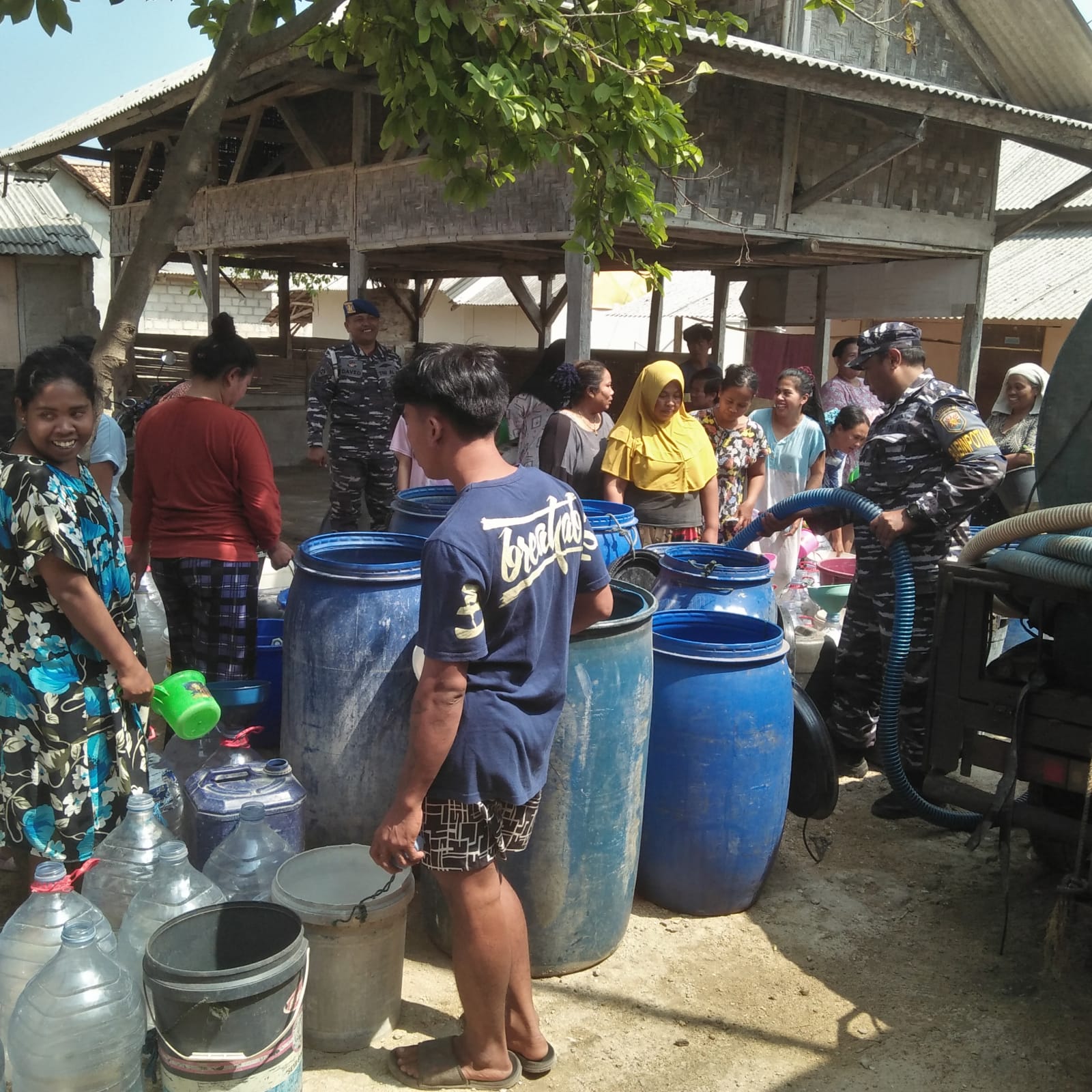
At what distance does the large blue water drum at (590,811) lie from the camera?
9.36 feet

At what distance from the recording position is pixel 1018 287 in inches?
639

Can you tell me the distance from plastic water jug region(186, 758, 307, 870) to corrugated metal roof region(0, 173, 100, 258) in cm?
2015

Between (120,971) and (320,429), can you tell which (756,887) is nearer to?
(120,971)

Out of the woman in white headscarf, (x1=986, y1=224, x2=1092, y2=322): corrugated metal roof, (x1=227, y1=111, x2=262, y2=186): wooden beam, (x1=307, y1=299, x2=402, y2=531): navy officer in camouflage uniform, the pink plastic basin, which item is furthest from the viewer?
(x1=986, y1=224, x2=1092, y2=322): corrugated metal roof

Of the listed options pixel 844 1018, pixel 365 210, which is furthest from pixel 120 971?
pixel 365 210

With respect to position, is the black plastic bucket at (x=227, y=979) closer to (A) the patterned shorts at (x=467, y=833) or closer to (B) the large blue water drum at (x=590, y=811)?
(A) the patterned shorts at (x=467, y=833)

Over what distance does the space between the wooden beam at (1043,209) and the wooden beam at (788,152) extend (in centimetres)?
251

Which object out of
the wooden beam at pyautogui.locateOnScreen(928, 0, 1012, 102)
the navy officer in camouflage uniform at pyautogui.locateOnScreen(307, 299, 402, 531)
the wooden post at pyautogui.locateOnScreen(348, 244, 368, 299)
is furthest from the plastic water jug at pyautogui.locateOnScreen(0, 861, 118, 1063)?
the wooden beam at pyautogui.locateOnScreen(928, 0, 1012, 102)

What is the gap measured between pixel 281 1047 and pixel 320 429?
4.79 m

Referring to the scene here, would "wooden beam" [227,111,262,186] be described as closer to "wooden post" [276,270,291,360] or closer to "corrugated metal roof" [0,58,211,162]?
"corrugated metal roof" [0,58,211,162]

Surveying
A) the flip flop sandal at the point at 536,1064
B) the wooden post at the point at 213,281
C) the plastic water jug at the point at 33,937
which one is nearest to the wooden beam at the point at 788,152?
the flip flop sandal at the point at 536,1064

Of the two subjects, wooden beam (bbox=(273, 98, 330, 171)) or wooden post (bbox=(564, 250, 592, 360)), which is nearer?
wooden post (bbox=(564, 250, 592, 360))

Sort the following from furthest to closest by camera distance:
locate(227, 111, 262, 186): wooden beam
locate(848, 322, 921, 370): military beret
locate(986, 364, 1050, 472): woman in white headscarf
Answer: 1. locate(227, 111, 262, 186): wooden beam
2. locate(986, 364, 1050, 472): woman in white headscarf
3. locate(848, 322, 921, 370): military beret

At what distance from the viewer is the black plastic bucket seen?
2.07 m
